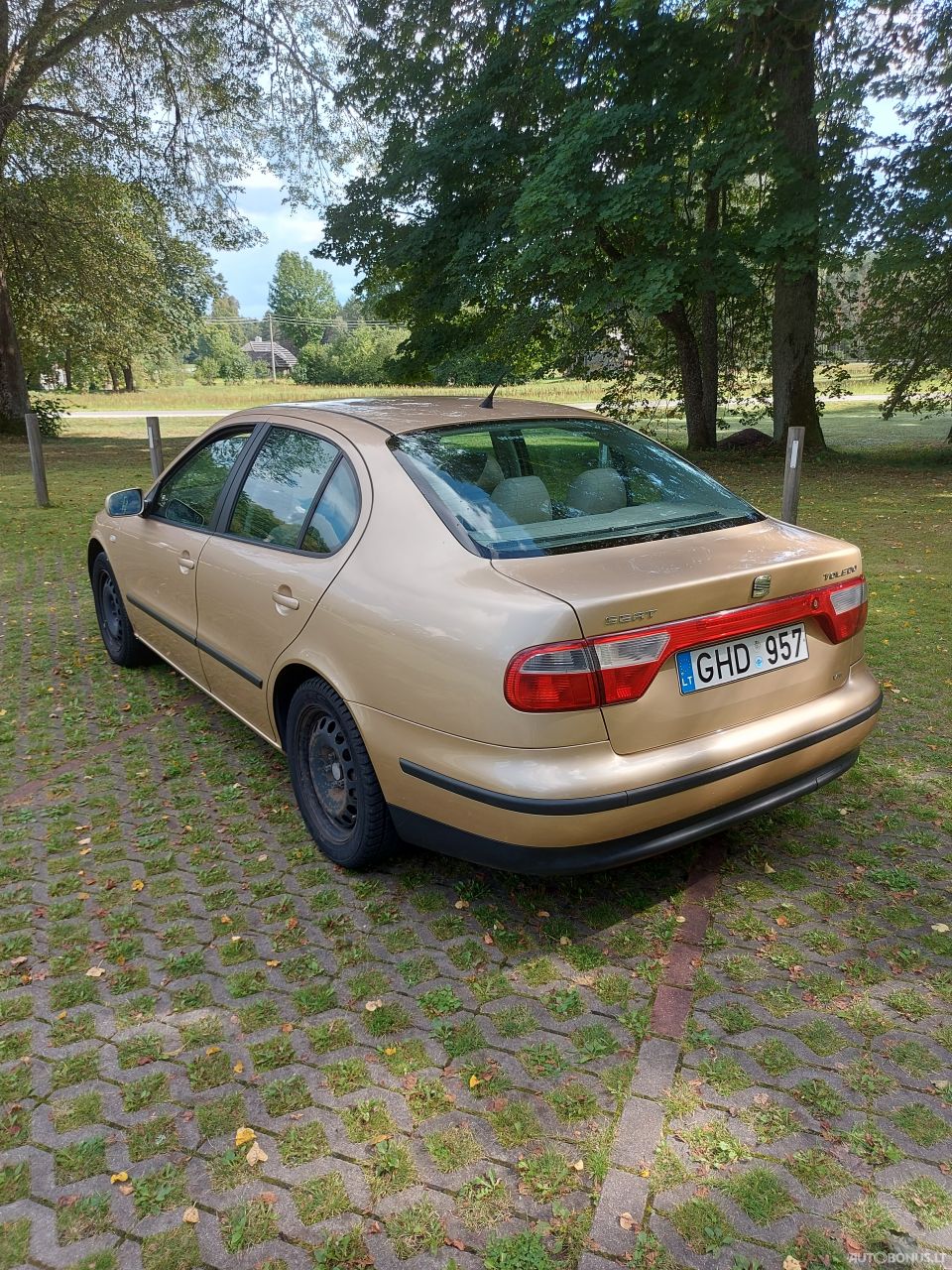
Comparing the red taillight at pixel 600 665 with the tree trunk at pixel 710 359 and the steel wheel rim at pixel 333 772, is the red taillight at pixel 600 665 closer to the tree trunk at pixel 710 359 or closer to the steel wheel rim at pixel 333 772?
the steel wheel rim at pixel 333 772

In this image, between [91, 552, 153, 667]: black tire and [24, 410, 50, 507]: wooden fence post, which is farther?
[24, 410, 50, 507]: wooden fence post

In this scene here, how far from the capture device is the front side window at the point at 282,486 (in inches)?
137

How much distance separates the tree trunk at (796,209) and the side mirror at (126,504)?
1118 cm

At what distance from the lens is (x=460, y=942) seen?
296 centimetres

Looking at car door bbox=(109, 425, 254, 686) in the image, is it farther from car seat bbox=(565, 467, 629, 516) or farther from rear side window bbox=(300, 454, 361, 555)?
car seat bbox=(565, 467, 629, 516)

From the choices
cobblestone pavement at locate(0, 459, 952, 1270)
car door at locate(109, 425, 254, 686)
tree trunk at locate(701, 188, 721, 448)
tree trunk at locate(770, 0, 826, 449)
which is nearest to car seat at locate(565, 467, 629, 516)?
cobblestone pavement at locate(0, 459, 952, 1270)

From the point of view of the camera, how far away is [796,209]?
14.6 m

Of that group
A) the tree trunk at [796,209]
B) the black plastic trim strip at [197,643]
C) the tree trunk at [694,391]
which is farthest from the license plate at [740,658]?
the tree trunk at [694,391]

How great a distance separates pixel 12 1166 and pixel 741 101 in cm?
1684

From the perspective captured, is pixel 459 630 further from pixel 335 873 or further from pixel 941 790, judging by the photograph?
pixel 941 790

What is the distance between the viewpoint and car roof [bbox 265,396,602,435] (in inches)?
139

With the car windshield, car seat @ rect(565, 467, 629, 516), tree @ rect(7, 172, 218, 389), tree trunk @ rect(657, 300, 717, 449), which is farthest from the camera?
tree @ rect(7, 172, 218, 389)

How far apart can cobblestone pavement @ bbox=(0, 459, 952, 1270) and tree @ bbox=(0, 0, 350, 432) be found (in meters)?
22.3

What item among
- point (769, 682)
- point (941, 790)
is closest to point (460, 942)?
point (769, 682)
